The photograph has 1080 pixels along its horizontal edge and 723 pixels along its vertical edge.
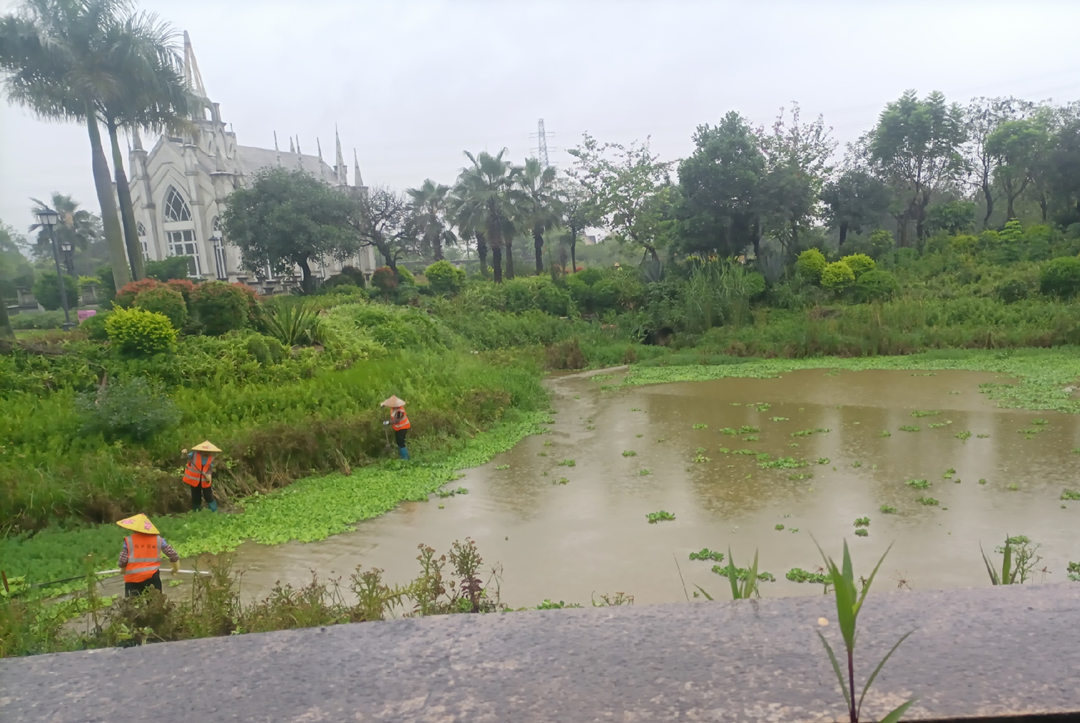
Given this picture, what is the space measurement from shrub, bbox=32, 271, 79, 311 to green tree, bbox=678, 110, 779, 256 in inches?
911

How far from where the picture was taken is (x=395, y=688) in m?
1.74

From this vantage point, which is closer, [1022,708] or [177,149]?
[1022,708]

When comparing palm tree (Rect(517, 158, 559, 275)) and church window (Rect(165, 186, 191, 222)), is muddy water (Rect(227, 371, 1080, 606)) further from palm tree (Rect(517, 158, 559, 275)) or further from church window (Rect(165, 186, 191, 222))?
church window (Rect(165, 186, 191, 222))

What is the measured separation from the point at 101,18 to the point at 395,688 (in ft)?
66.5

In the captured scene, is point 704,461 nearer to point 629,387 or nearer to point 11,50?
point 629,387

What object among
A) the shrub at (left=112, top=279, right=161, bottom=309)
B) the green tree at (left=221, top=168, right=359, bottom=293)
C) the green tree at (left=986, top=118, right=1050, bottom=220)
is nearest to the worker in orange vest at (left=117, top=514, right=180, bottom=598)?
the shrub at (left=112, top=279, right=161, bottom=309)

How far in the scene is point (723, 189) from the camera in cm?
2108

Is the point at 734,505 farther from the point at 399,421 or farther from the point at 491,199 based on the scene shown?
the point at 491,199

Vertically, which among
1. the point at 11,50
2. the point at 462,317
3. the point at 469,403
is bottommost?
the point at 469,403

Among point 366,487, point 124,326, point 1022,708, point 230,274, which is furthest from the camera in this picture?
point 230,274

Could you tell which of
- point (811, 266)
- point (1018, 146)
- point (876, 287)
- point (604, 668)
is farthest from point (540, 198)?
point (604, 668)

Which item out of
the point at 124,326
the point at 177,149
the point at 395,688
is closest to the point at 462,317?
the point at 124,326

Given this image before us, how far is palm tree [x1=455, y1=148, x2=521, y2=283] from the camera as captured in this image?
1093 inches

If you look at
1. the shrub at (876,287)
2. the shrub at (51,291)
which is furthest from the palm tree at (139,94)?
the shrub at (876,287)
